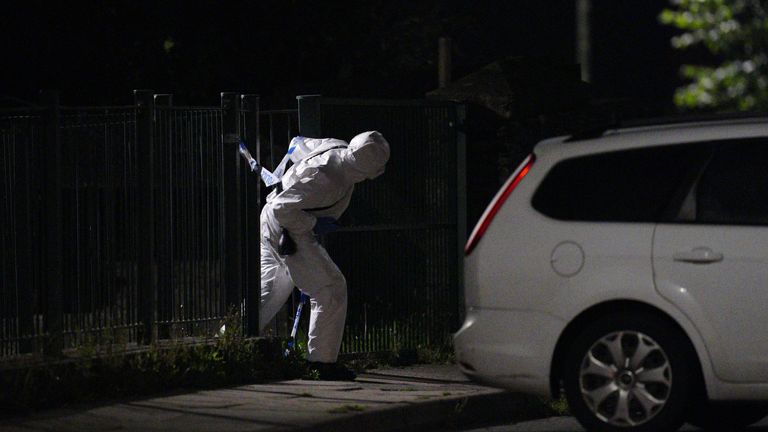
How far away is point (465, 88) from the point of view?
13680 mm

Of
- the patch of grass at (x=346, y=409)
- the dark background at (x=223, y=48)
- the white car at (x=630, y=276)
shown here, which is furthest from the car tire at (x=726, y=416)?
the dark background at (x=223, y=48)

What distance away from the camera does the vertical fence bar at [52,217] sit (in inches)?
418

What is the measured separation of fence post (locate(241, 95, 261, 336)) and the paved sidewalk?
864 mm

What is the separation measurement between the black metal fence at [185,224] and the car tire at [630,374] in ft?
11.3

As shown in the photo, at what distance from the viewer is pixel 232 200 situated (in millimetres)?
11812

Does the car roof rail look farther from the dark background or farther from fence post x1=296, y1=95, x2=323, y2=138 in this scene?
the dark background

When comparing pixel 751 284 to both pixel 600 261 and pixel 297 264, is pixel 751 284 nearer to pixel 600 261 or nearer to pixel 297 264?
pixel 600 261

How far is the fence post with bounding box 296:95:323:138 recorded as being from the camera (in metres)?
12.2

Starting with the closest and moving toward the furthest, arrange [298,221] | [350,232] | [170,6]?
[298,221] < [350,232] < [170,6]

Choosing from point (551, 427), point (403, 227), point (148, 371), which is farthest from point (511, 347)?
point (403, 227)

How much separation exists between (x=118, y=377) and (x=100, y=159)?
4.70 feet

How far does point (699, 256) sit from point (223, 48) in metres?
11.3

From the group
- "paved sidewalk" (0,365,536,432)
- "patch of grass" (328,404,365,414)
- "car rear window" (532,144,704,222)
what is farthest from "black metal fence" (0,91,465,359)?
"car rear window" (532,144,704,222)

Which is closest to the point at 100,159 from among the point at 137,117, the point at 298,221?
the point at 137,117
